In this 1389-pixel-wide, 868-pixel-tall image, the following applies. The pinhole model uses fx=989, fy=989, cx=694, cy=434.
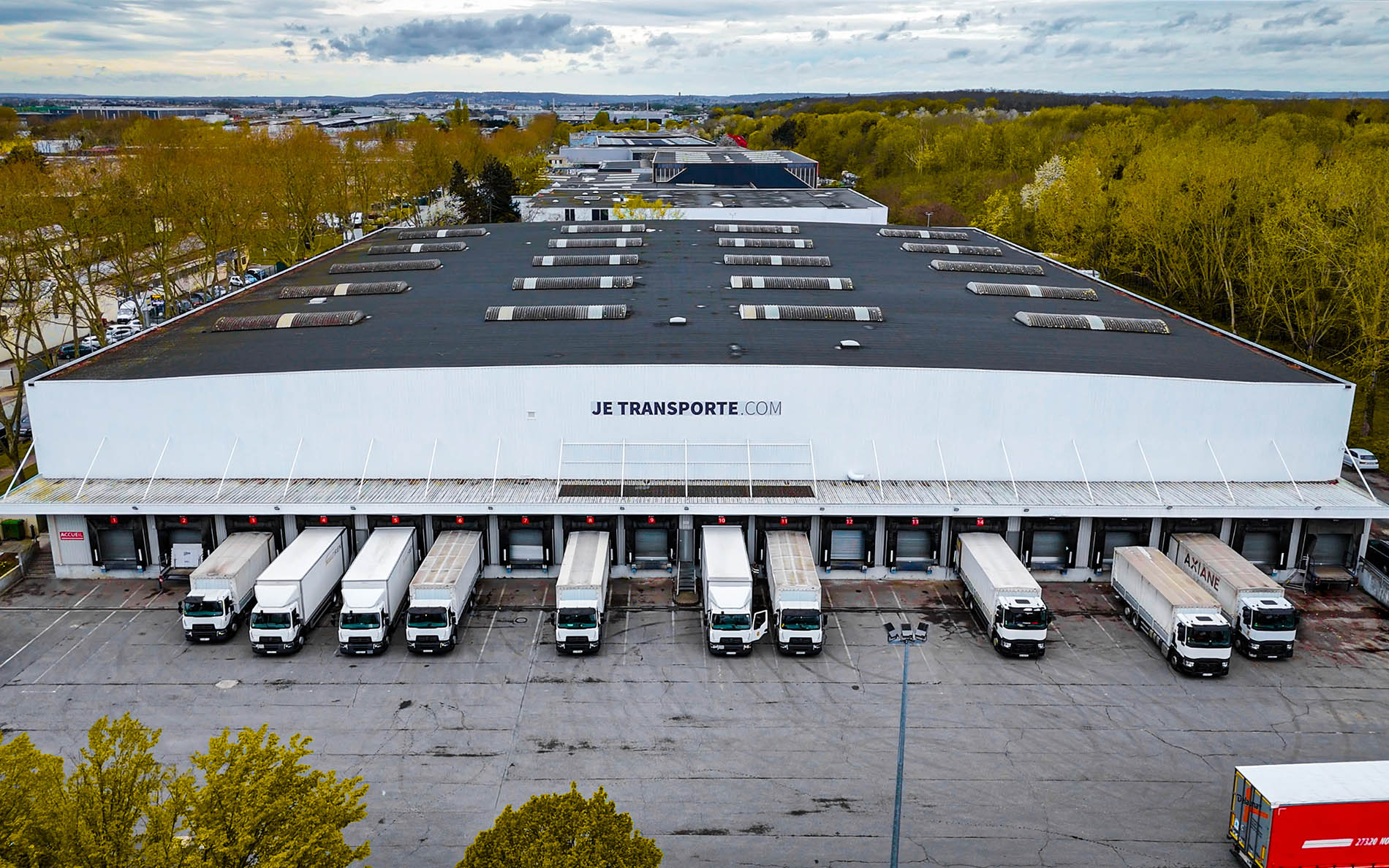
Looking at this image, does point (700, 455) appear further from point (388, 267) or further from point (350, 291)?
point (388, 267)

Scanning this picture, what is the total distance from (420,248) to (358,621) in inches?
1460

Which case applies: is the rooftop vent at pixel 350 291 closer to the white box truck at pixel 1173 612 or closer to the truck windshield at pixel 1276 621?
the white box truck at pixel 1173 612

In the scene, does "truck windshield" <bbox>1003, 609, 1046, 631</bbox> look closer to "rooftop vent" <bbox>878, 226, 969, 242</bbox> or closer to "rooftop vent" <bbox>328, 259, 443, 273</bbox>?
"rooftop vent" <bbox>328, 259, 443, 273</bbox>

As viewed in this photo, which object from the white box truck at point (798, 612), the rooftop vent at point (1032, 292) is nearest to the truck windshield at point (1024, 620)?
the white box truck at point (798, 612)

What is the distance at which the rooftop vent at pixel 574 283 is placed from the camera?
50688 millimetres

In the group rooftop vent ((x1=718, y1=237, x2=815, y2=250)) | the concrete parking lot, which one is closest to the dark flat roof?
rooftop vent ((x1=718, y1=237, x2=815, y2=250))

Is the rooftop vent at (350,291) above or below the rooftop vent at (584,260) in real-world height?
below

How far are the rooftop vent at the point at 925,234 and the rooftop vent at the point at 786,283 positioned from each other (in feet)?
60.8

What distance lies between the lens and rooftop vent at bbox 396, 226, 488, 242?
68375 mm

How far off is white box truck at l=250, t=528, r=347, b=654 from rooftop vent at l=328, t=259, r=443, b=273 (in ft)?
81.6

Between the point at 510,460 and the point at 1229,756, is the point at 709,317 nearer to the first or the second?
the point at 510,460

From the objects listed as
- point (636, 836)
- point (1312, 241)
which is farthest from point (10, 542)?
point (1312, 241)

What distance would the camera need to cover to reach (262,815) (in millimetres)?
16156

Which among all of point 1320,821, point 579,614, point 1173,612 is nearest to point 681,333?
point 579,614
